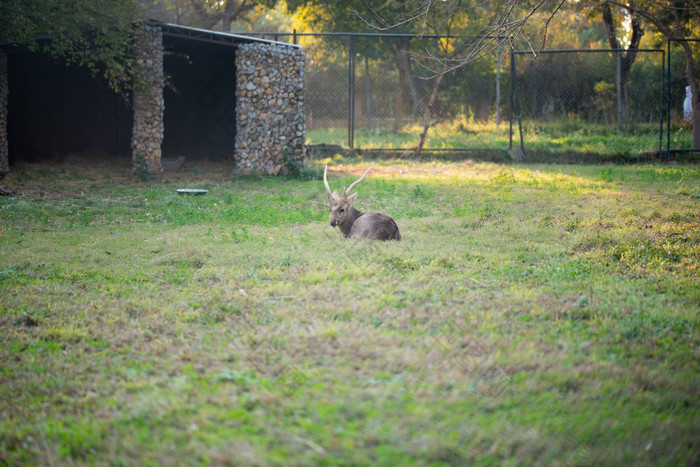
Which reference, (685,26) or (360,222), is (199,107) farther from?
(685,26)

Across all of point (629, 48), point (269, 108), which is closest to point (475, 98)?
point (629, 48)

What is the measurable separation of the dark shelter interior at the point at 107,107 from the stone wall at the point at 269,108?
936 millimetres

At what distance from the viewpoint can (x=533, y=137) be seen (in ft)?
60.8

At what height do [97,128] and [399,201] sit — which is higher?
[97,128]

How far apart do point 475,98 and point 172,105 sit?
32.9ft

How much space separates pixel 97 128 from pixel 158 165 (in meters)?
5.82

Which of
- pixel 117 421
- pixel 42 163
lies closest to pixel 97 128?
pixel 42 163

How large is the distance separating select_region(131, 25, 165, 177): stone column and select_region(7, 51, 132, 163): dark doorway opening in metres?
3.55

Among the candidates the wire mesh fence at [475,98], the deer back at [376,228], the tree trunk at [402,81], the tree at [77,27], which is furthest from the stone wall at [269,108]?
the deer back at [376,228]

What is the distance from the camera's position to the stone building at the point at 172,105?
13.7 meters

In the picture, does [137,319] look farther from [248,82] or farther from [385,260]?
[248,82]

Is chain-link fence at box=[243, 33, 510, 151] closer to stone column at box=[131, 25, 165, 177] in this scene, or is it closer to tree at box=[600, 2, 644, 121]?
tree at box=[600, 2, 644, 121]

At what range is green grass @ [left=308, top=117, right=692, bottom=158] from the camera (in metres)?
17.0

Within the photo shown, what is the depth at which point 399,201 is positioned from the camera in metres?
10.6
